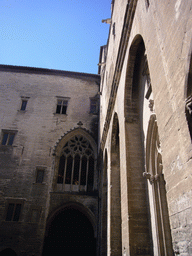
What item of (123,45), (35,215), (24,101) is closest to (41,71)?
(24,101)

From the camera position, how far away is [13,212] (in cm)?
1026

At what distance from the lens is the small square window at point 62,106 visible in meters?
13.9

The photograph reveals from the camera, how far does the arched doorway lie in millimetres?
9996

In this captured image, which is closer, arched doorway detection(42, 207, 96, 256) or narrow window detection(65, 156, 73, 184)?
arched doorway detection(42, 207, 96, 256)

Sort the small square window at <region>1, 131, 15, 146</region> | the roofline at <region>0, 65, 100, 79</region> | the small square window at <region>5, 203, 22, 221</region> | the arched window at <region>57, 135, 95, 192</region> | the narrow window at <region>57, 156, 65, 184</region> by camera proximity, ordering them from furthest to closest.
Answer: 1. the roofline at <region>0, 65, 100, 79</region>
2. the small square window at <region>1, 131, 15, 146</region>
3. the narrow window at <region>57, 156, 65, 184</region>
4. the arched window at <region>57, 135, 95, 192</region>
5. the small square window at <region>5, 203, 22, 221</region>

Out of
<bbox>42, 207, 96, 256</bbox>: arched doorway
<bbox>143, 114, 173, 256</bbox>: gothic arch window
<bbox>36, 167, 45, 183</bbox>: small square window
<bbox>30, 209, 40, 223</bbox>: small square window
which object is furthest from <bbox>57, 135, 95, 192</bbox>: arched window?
<bbox>143, 114, 173, 256</bbox>: gothic arch window

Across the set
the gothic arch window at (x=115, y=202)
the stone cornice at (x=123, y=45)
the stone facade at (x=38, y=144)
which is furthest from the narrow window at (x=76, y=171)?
the gothic arch window at (x=115, y=202)

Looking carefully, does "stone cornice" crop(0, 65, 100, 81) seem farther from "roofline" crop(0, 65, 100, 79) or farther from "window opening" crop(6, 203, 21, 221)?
"window opening" crop(6, 203, 21, 221)

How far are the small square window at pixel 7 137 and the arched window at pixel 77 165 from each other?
10.0 feet

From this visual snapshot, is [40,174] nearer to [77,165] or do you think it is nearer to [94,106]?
[77,165]

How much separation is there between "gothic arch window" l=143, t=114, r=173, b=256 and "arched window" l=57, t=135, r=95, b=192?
7099mm

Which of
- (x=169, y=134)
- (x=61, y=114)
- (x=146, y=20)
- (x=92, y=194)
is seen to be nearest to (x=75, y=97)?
(x=61, y=114)

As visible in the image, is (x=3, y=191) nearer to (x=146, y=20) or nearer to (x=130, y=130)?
(x=130, y=130)

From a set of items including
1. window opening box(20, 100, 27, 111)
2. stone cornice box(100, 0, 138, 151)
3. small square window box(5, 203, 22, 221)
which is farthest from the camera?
window opening box(20, 100, 27, 111)
